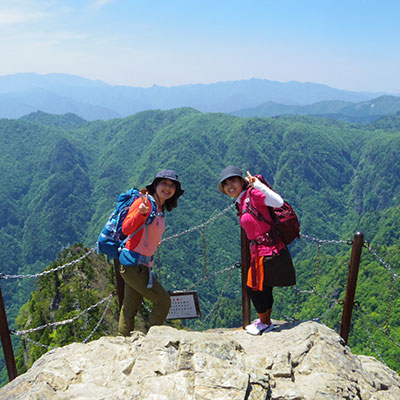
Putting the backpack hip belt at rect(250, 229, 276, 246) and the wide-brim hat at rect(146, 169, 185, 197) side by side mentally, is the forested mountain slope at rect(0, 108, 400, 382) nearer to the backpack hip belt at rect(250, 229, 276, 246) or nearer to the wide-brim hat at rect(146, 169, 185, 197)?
the wide-brim hat at rect(146, 169, 185, 197)

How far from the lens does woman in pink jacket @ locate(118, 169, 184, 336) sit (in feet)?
14.3

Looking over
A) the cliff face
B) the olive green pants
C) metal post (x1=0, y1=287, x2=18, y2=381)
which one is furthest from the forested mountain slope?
the cliff face

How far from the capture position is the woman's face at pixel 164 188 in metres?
4.62

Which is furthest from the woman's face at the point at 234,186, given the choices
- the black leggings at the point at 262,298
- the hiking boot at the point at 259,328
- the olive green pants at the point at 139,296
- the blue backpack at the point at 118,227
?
the hiking boot at the point at 259,328

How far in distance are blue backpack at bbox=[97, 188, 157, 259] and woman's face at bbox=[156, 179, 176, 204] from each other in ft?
0.55

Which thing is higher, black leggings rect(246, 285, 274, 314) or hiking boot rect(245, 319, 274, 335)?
black leggings rect(246, 285, 274, 314)

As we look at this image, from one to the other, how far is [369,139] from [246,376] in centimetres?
18781

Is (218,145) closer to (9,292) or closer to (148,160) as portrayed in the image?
(148,160)

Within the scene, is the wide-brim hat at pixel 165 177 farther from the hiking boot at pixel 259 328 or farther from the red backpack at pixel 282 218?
the hiking boot at pixel 259 328

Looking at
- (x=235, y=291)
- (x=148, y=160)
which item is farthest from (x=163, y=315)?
(x=148, y=160)

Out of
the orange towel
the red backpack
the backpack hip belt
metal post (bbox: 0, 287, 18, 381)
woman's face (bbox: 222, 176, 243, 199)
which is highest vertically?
woman's face (bbox: 222, 176, 243, 199)

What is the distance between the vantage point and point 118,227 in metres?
→ 4.58

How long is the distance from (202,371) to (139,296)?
1933 mm

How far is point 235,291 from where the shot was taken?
317 feet
